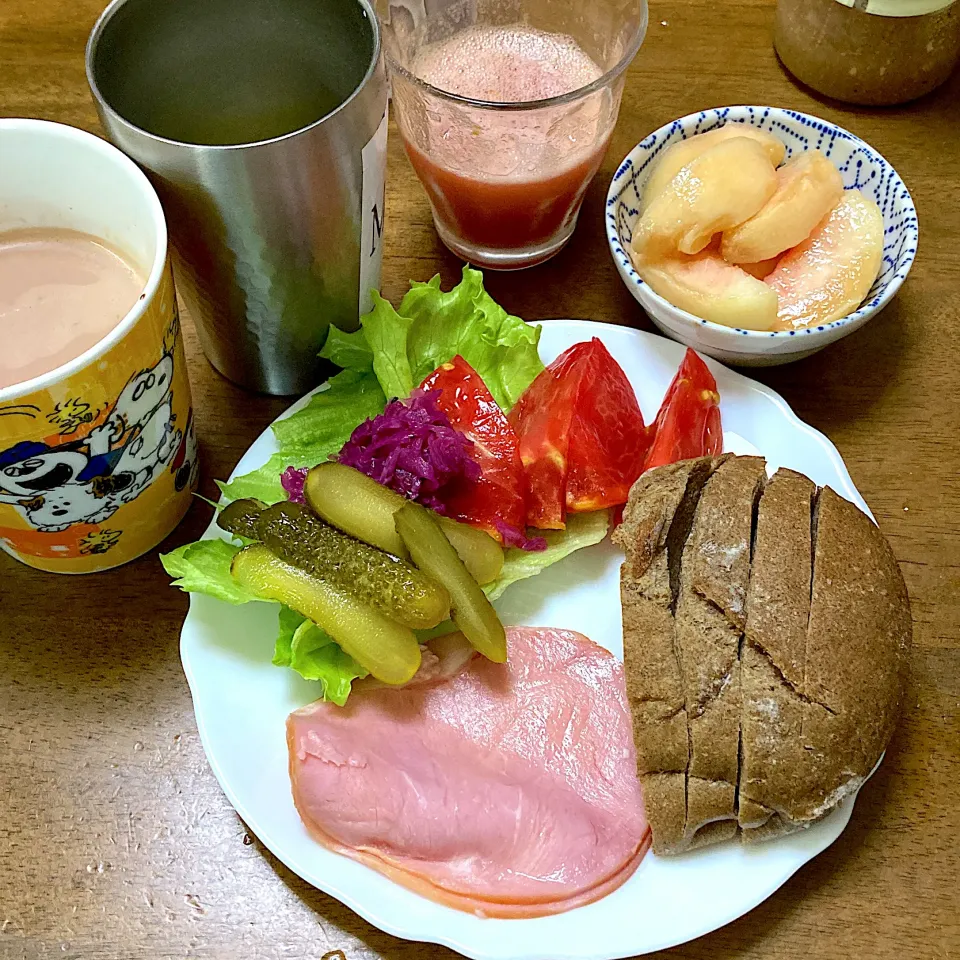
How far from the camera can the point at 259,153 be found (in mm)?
1144

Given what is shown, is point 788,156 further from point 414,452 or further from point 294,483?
point 294,483

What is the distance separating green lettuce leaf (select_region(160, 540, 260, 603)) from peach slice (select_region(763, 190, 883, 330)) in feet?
2.93

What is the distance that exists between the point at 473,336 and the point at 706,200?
1.38 feet

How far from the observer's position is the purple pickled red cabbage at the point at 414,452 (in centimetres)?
133

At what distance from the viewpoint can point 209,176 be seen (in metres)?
1.16

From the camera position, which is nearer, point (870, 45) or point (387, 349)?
point (387, 349)

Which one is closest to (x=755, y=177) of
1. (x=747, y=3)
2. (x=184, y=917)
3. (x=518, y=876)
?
(x=747, y=3)

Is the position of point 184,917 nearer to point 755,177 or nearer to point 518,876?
point 518,876

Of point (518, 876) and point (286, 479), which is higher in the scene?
point (286, 479)

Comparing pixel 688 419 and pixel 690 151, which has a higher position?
pixel 690 151

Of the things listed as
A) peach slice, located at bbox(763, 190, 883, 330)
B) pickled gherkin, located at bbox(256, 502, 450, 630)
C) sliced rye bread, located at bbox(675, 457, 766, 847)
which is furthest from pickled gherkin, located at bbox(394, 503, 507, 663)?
peach slice, located at bbox(763, 190, 883, 330)

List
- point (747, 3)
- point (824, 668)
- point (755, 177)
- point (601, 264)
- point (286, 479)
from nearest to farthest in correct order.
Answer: point (824, 668)
point (286, 479)
point (755, 177)
point (601, 264)
point (747, 3)

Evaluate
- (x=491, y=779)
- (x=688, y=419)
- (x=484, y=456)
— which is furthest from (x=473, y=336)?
(x=491, y=779)

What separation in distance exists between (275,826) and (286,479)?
461mm
